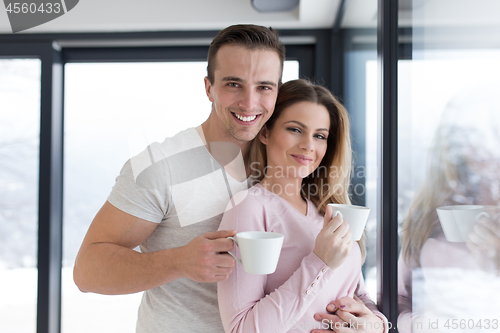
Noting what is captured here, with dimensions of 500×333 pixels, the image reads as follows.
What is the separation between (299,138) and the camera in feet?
3.02

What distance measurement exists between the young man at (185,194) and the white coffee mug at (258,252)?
0.65 feet

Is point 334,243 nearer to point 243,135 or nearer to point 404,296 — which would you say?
point 404,296

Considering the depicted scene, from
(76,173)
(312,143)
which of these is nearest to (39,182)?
(76,173)

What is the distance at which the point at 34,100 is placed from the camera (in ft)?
6.16

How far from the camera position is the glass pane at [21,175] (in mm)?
1875

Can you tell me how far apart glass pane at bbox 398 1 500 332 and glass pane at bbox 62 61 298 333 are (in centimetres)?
123

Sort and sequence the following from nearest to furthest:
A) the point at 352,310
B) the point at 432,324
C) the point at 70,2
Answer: the point at 432,324 → the point at 352,310 → the point at 70,2

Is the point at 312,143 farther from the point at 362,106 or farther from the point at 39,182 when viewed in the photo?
the point at 39,182

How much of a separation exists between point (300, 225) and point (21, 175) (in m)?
1.79

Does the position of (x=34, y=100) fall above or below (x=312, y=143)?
above

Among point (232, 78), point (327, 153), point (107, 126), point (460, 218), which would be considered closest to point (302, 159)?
point (327, 153)

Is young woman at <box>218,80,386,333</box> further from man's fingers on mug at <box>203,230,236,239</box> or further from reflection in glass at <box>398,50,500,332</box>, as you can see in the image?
reflection in glass at <box>398,50,500,332</box>

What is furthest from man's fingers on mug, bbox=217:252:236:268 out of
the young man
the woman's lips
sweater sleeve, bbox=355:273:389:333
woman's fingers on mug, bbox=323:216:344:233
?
sweater sleeve, bbox=355:273:389:333

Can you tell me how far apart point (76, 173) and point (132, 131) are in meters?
0.43
